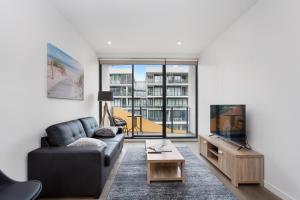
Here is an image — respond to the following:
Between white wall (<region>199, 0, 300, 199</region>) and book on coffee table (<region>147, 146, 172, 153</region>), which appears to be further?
book on coffee table (<region>147, 146, 172, 153</region>)

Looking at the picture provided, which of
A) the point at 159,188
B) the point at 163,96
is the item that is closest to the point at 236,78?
the point at 159,188

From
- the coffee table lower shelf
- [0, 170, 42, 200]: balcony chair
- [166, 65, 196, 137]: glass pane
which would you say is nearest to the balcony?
[166, 65, 196, 137]: glass pane

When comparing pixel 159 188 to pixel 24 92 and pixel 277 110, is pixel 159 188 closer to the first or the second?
pixel 277 110

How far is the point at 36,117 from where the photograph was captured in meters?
2.46

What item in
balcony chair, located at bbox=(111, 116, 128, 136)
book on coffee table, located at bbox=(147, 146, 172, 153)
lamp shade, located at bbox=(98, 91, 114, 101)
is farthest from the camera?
balcony chair, located at bbox=(111, 116, 128, 136)

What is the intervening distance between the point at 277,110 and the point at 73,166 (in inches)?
100.0

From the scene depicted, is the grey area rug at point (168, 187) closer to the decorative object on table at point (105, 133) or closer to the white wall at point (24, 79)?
the decorative object on table at point (105, 133)

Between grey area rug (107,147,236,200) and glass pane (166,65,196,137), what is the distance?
2.95 m

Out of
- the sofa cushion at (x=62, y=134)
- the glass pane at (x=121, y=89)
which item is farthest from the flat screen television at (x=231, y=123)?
the glass pane at (x=121, y=89)

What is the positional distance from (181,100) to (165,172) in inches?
144

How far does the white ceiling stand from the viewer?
2.87 meters

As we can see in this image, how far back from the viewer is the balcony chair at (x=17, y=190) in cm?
136

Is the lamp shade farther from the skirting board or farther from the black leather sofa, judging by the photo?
the skirting board

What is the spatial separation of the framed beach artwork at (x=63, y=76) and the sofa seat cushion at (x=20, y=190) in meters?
1.48
